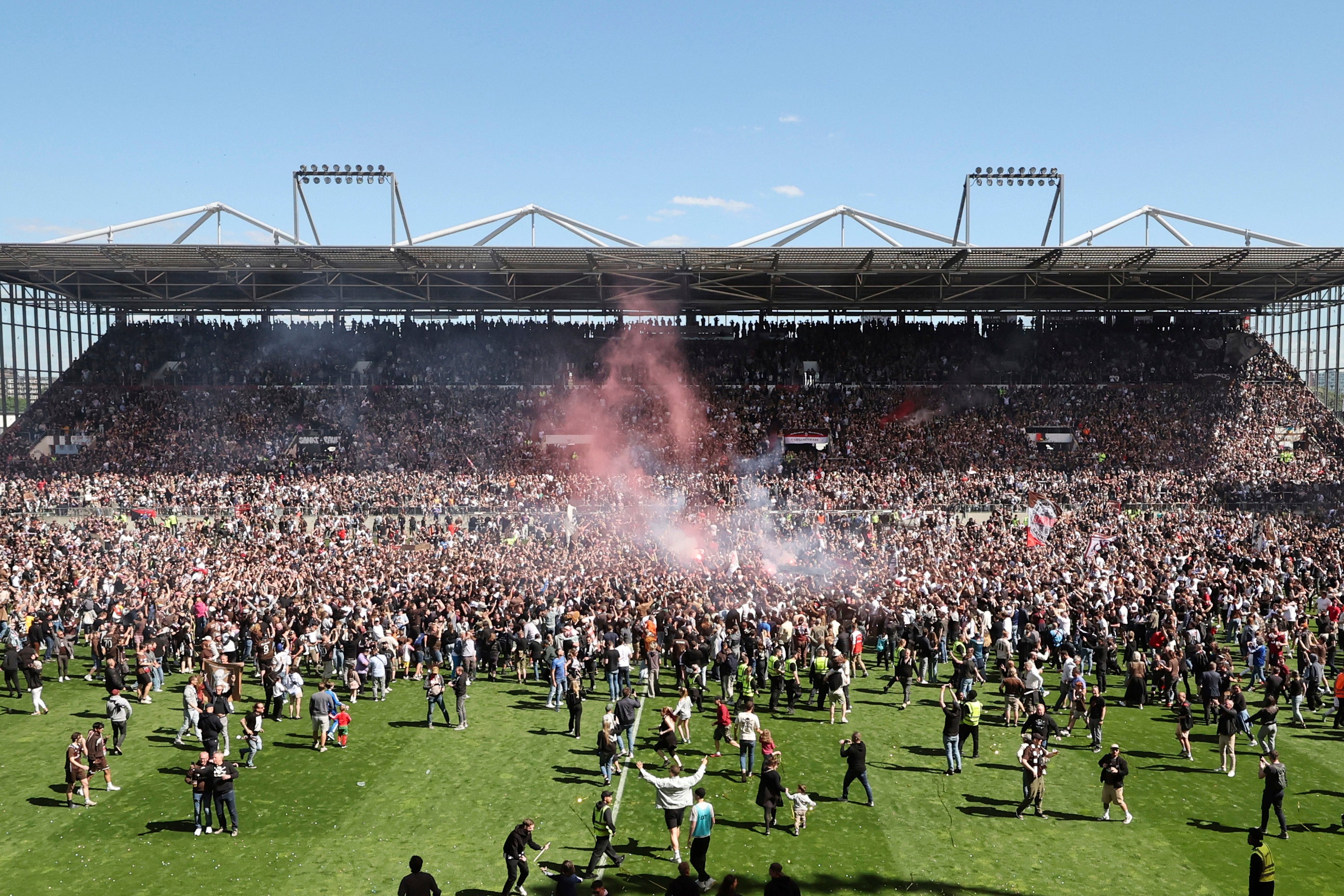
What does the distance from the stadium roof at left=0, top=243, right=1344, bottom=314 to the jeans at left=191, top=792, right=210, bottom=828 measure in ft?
92.1

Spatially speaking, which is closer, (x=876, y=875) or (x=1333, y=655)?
(x=876, y=875)

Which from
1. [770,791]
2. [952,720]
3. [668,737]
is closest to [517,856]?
[770,791]

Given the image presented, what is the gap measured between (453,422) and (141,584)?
23.3m

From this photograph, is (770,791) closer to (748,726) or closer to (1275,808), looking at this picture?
(748,726)

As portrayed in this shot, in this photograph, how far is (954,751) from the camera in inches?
529

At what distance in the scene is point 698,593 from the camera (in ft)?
67.8

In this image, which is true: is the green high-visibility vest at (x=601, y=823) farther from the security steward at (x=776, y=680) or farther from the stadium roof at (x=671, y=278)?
the stadium roof at (x=671, y=278)

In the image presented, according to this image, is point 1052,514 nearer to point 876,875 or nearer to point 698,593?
point 698,593

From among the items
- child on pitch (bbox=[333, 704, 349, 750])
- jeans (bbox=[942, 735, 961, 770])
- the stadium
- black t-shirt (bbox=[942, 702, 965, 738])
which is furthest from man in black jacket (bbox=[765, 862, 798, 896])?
child on pitch (bbox=[333, 704, 349, 750])

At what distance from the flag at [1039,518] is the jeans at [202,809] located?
2238 centimetres

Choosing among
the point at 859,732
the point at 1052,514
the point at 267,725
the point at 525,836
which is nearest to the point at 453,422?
the point at 1052,514

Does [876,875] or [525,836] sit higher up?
[525,836]

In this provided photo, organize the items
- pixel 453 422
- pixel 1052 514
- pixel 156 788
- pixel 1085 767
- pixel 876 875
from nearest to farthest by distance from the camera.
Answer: pixel 876 875 → pixel 156 788 → pixel 1085 767 → pixel 1052 514 → pixel 453 422

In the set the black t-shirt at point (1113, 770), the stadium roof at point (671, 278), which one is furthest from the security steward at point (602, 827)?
the stadium roof at point (671, 278)
